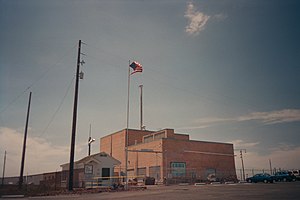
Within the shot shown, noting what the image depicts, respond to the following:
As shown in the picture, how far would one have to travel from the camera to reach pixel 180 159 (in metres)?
66.6

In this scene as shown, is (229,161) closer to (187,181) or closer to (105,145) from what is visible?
(187,181)

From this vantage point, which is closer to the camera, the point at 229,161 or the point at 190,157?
the point at 190,157

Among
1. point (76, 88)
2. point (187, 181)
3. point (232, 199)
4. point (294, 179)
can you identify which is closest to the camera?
point (232, 199)

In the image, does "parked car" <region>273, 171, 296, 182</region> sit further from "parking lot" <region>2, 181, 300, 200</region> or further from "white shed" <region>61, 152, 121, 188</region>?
"white shed" <region>61, 152, 121, 188</region>

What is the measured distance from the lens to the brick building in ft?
212

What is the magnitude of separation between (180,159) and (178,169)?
2.40 metres

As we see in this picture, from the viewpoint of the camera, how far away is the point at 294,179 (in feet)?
157

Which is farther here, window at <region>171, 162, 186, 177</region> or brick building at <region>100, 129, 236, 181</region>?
brick building at <region>100, 129, 236, 181</region>

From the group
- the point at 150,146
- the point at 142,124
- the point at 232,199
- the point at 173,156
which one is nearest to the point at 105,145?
the point at 142,124

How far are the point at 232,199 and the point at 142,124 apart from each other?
7161cm

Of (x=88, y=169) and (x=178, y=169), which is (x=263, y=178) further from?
(x=88, y=169)

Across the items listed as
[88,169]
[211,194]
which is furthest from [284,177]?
[211,194]

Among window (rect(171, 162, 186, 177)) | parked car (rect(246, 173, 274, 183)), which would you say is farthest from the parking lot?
window (rect(171, 162, 186, 177))

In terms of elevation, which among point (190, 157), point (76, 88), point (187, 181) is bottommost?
point (187, 181)
